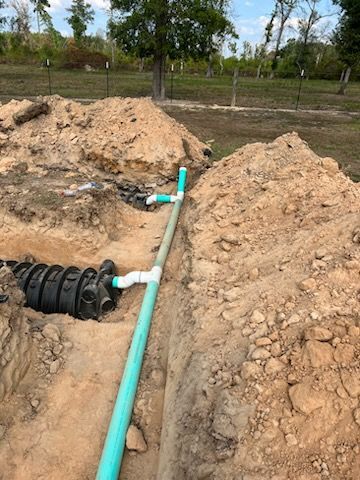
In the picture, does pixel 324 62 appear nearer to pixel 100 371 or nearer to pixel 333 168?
pixel 333 168

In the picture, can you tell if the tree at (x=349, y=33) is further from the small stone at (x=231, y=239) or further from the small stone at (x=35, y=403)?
the small stone at (x=35, y=403)

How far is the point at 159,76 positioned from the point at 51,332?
17.8 meters

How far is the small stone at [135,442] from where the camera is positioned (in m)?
3.25

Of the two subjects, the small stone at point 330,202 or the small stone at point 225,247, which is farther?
the small stone at point 225,247

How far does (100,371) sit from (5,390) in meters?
0.90

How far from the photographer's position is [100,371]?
4.02 metres

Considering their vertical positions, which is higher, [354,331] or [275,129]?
[354,331]

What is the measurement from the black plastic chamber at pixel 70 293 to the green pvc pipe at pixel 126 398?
601mm

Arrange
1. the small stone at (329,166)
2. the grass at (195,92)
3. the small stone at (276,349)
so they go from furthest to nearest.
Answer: the grass at (195,92), the small stone at (329,166), the small stone at (276,349)

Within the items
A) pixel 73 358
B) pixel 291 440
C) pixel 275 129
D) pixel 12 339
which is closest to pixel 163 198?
pixel 73 358

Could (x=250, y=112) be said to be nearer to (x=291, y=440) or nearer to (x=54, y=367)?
(x=54, y=367)

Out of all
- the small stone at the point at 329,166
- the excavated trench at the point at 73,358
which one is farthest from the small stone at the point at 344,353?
the small stone at the point at 329,166

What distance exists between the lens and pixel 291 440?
255cm

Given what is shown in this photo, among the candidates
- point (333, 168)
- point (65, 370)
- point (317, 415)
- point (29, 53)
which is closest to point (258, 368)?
point (317, 415)
